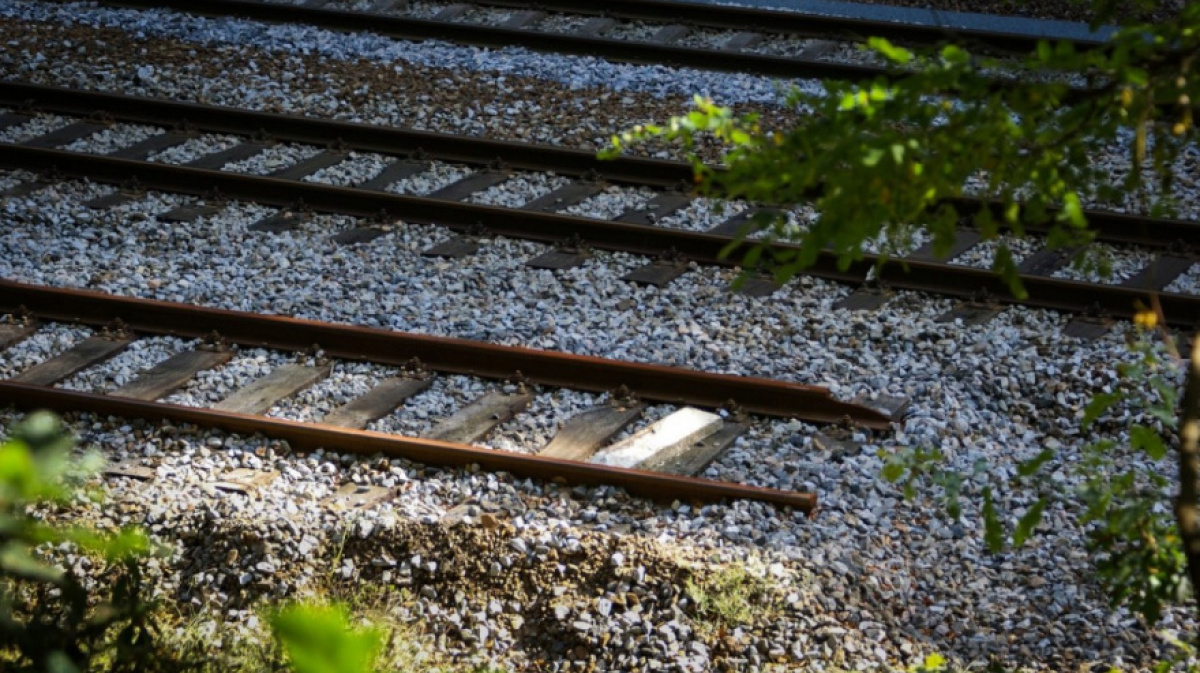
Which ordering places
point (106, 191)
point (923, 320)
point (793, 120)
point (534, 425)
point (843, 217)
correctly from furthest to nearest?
point (793, 120) < point (106, 191) < point (923, 320) < point (534, 425) < point (843, 217)

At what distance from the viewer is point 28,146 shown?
9.94 m

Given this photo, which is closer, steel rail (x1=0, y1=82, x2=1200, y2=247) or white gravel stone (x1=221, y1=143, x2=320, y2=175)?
steel rail (x1=0, y1=82, x2=1200, y2=247)

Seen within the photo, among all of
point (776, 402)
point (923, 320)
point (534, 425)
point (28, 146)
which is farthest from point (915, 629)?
point (28, 146)

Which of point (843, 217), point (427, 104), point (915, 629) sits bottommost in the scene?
point (915, 629)

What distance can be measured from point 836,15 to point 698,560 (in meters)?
8.88

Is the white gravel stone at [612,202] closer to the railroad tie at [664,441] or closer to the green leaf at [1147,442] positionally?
the railroad tie at [664,441]

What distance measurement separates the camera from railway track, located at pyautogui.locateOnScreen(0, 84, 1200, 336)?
26.5 feet

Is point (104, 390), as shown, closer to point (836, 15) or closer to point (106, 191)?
point (106, 191)

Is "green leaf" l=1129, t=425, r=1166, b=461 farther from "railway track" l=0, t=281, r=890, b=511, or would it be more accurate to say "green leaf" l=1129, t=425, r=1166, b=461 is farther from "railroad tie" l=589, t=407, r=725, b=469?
"railroad tie" l=589, t=407, r=725, b=469

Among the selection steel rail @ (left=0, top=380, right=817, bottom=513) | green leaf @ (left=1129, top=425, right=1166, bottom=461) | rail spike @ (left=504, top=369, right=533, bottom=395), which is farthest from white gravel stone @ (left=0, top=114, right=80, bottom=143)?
green leaf @ (left=1129, top=425, right=1166, bottom=461)

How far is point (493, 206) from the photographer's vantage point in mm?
8938

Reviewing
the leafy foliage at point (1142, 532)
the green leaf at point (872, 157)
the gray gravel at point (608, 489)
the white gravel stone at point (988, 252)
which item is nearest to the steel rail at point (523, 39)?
the gray gravel at point (608, 489)

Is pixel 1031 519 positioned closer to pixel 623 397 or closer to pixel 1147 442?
pixel 1147 442

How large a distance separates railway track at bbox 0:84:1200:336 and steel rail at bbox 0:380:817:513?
235cm
